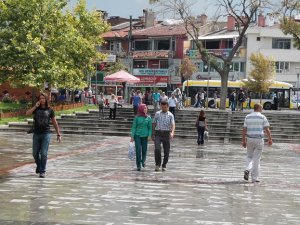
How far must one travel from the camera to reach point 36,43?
1305 inches

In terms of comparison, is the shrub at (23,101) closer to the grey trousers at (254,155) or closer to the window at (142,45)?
the grey trousers at (254,155)

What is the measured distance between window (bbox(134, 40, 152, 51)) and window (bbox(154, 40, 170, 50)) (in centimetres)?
83

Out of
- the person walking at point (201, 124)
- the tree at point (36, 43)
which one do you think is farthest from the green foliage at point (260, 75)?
the person walking at point (201, 124)

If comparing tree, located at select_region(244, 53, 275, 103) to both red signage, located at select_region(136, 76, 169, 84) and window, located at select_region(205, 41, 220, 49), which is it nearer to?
window, located at select_region(205, 41, 220, 49)

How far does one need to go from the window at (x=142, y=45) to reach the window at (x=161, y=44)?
0.83m

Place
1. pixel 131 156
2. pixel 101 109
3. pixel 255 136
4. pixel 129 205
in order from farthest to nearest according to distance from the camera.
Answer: pixel 101 109 → pixel 131 156 → pixel 255 136 → pixel 129 205

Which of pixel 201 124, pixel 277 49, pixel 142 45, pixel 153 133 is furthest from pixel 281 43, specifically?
pixel 153 133

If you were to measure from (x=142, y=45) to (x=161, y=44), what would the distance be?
2654 millimetres

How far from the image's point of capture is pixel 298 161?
18.3 meters

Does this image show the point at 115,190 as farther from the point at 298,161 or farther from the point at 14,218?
the point at 298,161

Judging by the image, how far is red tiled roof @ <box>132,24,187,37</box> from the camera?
71812 mm

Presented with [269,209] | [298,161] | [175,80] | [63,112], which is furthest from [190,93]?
[269,209]

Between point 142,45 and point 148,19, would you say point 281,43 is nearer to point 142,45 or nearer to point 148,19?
point 142,45

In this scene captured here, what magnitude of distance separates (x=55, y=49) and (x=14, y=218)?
27.9m
